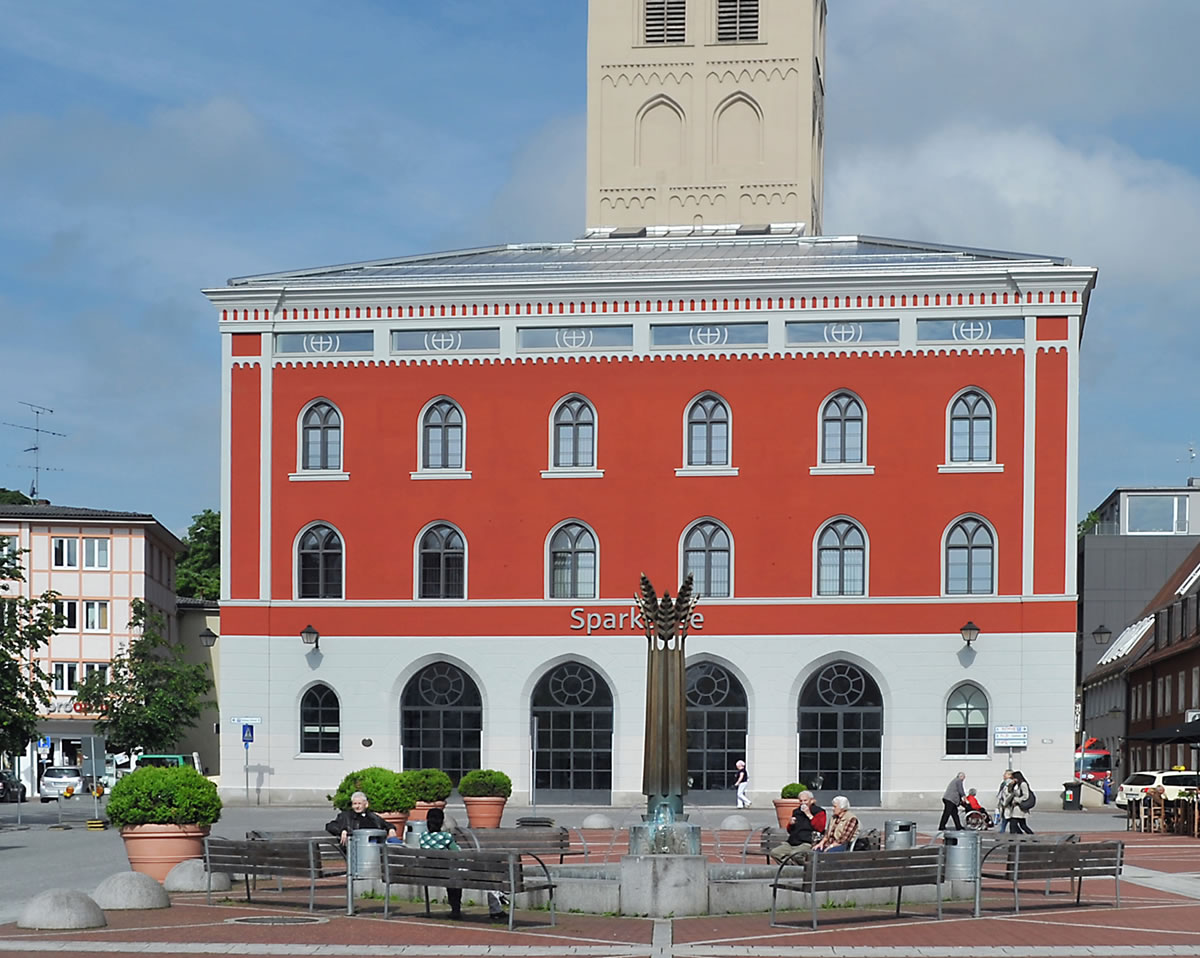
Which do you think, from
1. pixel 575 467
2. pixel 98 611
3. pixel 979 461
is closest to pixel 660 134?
pixel 575 467

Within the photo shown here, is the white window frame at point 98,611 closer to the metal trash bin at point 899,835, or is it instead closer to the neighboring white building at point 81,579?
the neighboring white building at point 81,579

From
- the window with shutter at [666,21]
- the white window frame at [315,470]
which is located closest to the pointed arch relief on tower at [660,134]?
the window with shutter at [666,21]

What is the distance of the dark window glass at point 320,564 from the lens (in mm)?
46406

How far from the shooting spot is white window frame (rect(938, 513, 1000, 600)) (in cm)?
4403

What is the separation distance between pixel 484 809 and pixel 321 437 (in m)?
13.3

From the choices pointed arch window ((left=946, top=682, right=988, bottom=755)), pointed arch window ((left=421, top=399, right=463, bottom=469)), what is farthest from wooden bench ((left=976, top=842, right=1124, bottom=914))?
pointed arch window ((left=421, top=399, right=463, bottom=469))

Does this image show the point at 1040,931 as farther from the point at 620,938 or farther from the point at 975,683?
the point at 975,683

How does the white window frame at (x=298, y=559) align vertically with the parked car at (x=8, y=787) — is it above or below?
above

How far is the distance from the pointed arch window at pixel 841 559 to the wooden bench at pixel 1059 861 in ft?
74.3

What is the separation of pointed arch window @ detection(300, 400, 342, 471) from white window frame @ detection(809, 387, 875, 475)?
1151 cm

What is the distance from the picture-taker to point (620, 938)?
18469 mm

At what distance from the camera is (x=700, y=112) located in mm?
54156

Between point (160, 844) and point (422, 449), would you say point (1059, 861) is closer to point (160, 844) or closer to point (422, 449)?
point (160, 844)

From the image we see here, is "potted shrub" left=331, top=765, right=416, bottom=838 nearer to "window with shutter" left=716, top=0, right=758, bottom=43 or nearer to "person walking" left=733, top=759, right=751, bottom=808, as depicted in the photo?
"person walking" left=733, top=759, right=751, bottom=808
